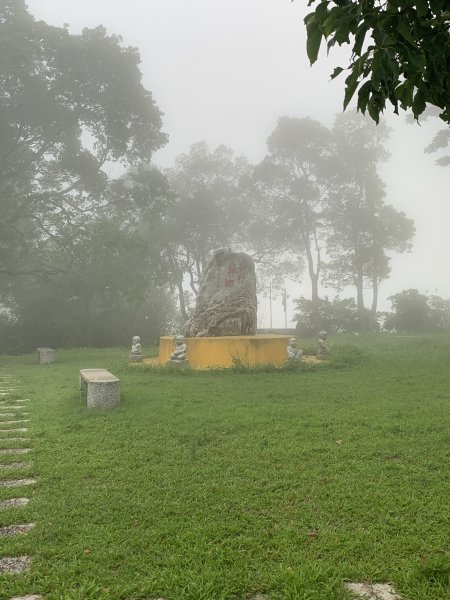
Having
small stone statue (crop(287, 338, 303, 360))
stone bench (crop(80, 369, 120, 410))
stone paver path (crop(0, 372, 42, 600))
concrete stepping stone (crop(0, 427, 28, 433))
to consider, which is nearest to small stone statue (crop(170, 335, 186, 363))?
small stone statue (crop(287, 338, 303, 360))

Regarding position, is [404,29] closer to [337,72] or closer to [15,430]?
[337,72]

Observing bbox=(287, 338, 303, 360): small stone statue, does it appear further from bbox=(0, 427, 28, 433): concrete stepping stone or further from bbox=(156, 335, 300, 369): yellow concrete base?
bbox=(0, 427, 28, 433): concrete stepping stone

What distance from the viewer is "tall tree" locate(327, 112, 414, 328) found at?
110 feet

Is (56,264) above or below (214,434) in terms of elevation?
above

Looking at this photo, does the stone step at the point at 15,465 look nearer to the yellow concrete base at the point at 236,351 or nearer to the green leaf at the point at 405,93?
the green leaf at the point at 405,93

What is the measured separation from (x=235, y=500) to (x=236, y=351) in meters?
8.74

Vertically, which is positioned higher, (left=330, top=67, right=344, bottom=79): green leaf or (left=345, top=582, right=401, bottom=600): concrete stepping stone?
(left=330, top=67, right=344, bottom=79): green leaf

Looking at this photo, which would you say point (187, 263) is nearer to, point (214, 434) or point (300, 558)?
point (214, 434)

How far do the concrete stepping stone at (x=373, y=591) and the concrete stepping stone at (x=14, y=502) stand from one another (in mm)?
2686

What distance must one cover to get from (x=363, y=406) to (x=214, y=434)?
2599mm

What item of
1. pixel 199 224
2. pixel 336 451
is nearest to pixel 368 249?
pixel 199 224

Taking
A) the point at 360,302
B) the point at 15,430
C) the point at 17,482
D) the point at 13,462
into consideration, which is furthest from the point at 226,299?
the point at 360,302

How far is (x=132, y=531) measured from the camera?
3371mm

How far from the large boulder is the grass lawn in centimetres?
650
